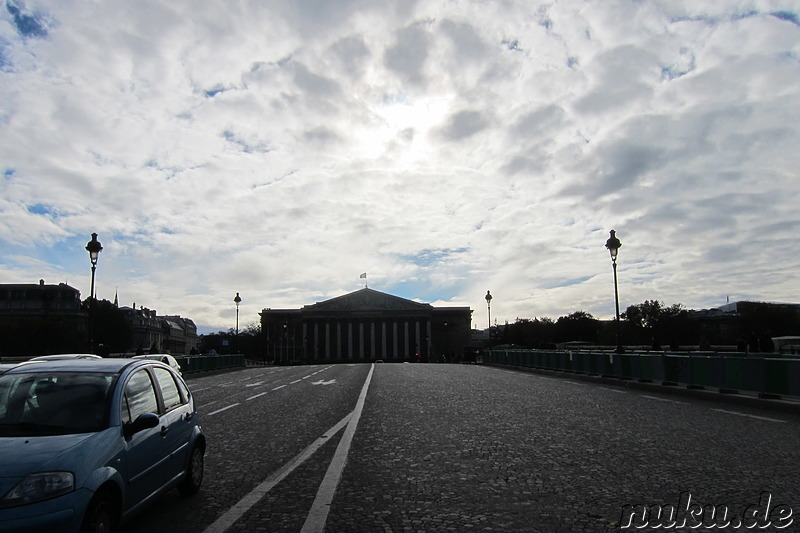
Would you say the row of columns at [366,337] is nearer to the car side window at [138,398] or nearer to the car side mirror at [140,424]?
the car side window at [138,398]

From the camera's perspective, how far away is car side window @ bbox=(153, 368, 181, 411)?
6.59 metres

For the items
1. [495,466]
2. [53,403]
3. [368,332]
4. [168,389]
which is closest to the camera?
[53,403]

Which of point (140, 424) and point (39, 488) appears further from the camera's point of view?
point (140, 424)

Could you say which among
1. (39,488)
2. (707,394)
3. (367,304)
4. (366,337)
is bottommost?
(707,394)

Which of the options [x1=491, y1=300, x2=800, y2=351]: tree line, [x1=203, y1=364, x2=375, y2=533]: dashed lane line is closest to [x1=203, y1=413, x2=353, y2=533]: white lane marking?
[x1=203, y1=364, x2=375, y2=533]: dashed lane line

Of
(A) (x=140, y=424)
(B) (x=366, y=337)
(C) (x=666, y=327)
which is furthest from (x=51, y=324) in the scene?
(A) (x=140, y=424)

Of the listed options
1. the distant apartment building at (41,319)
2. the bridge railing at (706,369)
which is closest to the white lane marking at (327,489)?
the bridge railing at (706,369)

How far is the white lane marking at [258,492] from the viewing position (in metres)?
5.64

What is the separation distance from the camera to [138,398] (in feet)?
19.4

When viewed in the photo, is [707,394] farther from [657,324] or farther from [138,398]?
[657,324]

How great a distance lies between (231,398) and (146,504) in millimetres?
15342

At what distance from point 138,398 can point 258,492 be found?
1764mm

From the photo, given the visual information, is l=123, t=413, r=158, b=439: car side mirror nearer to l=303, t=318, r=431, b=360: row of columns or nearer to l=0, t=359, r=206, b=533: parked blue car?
l=0, t=359, r=206, b=533: parked blue car

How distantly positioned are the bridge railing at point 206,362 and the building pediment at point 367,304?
9339cm
